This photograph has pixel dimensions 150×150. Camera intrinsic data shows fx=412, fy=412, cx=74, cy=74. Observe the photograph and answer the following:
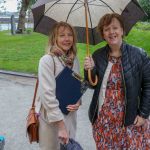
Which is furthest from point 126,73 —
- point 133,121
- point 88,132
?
point 88,132

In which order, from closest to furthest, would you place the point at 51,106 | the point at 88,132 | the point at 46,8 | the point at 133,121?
the point at 51,106 < the point at 133,121 < the point at 46,8 < the point at 88,132

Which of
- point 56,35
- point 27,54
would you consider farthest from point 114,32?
point 27,54

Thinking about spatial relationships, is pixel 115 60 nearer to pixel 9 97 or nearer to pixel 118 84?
pixel 118 84

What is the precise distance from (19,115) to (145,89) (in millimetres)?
3978

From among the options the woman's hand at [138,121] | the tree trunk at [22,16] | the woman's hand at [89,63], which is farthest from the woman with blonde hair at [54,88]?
the tree trunk at [22,16]

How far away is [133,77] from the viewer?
3.64 m

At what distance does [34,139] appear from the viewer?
3.87 meters

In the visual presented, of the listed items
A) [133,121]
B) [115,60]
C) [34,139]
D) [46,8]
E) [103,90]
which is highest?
[46,8]

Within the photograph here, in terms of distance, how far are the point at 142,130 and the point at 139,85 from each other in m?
0.47

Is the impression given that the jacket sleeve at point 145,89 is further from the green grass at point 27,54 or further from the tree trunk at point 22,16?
the tree trunk at point 22,16

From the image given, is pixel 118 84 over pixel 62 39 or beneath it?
beneath

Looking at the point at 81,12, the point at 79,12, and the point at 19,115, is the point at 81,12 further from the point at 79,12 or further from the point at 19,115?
the point at 19,115

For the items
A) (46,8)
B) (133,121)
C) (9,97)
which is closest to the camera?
(133,121)

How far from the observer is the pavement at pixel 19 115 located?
592 cm
